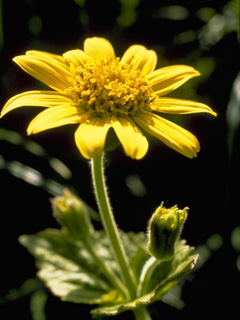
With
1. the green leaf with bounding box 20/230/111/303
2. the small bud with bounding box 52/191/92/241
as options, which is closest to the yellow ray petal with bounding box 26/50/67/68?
the small bud with bounding box 52/191/92/241

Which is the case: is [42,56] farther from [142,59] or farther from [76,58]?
[142,59]

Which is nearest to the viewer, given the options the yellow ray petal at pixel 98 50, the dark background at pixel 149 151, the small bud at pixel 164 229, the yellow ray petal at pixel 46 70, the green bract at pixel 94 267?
the small bud at pixel 164 229

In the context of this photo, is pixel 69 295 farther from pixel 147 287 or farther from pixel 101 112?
pixel 101 112

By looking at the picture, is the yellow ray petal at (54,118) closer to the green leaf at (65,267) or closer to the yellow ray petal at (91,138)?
the yellow ray petal at (91,138)

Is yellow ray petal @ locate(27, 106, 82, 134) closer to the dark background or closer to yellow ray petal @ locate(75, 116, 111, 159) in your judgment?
yellow ray petal @ locate(75, 116, 111, 159)

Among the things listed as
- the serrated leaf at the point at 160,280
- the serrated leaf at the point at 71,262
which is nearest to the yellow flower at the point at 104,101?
the serrated leaf at the point at 160,280

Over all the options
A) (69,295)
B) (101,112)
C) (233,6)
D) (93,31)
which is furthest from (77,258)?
(233,6)
